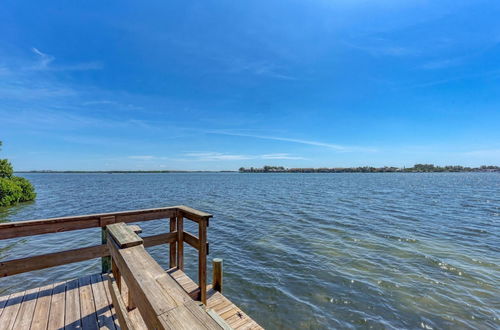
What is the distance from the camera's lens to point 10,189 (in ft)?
61.1

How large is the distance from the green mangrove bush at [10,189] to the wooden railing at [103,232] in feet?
71.5

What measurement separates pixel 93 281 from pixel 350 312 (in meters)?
5.30

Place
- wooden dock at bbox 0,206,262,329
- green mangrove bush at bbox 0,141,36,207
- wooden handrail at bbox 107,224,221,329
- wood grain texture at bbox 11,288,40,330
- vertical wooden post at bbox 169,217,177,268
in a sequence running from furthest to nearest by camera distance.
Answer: green mangrove bush at bbox 0,141,36,207, vertical wooden post at bbox 169,217,177,268, wood grain texture at bbox 11,288,40,330, wooden dock at bbox 0,206,262,329, wooden handrail at bbox 107,224,221,329

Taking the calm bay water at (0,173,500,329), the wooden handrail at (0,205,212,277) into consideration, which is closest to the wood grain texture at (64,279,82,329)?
the wooden handrail at (0,205,212,277)

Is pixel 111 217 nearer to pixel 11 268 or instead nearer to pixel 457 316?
pixel 11 268

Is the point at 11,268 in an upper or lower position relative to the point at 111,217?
lower

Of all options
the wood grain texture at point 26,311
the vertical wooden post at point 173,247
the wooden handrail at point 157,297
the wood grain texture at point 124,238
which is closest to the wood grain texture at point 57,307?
the wood grain texture at point 26,311

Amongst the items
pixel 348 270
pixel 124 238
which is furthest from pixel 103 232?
pixel 348 270

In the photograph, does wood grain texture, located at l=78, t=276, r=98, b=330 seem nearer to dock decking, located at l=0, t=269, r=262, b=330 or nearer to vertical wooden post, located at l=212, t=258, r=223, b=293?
dock decking, located at l=0, t=269, r=262, b=330

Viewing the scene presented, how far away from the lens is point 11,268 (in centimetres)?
321

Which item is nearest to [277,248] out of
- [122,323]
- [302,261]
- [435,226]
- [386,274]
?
[302,261]

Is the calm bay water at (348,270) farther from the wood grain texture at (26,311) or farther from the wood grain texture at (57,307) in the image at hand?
the wood grain texture at (26,311)

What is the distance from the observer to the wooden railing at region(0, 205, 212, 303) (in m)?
3.22

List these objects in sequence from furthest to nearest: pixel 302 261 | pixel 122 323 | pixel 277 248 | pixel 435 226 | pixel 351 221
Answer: pixel 351 221
pixel 435 226
pixel 277 248
pixel 302 261
pixel 122 323
